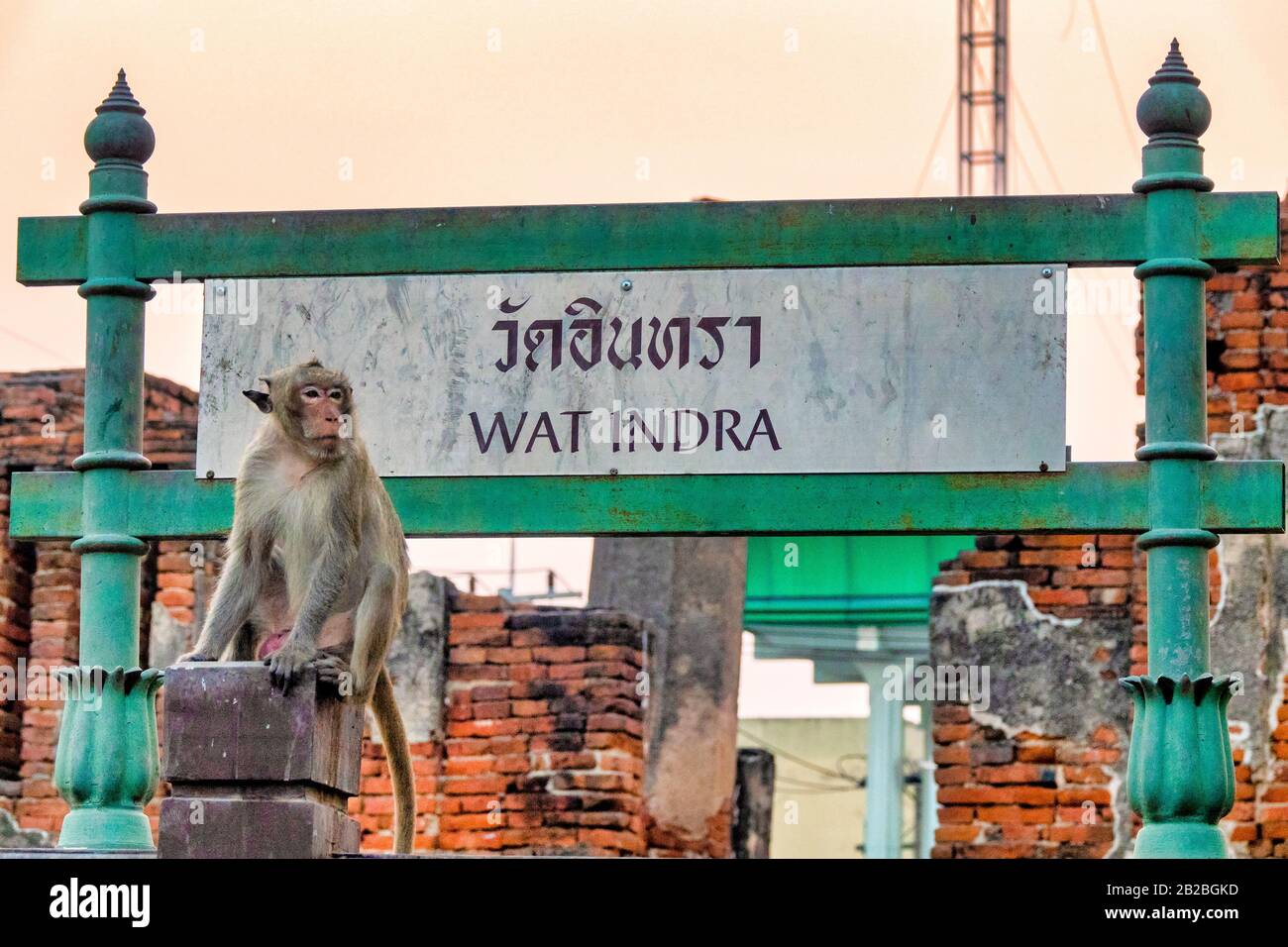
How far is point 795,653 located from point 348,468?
13.2 meters

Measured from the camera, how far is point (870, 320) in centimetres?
896

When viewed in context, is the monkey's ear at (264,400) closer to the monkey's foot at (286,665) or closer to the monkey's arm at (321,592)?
the monkey's arm at (321,592)

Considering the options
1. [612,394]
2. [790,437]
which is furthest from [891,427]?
[612,394]

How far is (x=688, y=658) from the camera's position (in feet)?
47.9

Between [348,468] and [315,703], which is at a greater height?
→ [348,468]

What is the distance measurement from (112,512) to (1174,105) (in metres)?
3.97

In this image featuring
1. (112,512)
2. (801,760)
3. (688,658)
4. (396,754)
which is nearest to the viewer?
→ (396,754)

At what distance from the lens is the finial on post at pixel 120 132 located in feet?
29.7

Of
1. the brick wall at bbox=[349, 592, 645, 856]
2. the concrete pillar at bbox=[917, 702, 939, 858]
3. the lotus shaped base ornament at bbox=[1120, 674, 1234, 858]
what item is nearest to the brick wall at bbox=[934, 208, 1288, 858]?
the brick wall at bbox=[349, 592, 645, 856]

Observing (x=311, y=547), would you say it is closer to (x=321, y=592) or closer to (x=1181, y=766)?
(x=321, y=592)

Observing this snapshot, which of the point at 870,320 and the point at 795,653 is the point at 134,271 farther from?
the point at 795,653

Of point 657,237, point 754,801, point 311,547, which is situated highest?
point 657,237

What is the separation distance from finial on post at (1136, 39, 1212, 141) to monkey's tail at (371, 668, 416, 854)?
3207mm
